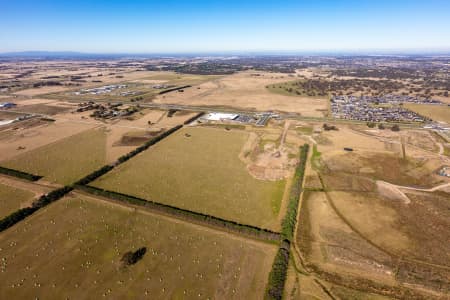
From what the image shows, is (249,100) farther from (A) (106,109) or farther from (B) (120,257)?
(B) (120,257)

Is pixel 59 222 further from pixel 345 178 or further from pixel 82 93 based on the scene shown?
pixel 82 93

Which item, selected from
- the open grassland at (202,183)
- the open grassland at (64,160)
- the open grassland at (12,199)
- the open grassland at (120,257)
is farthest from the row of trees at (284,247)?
the open grassland at (12,199)

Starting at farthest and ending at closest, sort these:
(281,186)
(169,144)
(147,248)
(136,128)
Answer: (136,128), (169,144), (281,186), (147,248)

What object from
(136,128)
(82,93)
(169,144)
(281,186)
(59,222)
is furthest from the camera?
(82,93)

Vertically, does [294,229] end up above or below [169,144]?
below

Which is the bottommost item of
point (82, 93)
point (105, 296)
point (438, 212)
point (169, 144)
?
point (105, 296)

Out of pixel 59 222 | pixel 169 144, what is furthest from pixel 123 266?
pixel 169 144

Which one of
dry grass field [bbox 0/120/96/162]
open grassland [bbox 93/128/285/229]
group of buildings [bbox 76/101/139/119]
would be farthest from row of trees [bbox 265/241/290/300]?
group of buildings [bbox 76/101/139/119]
